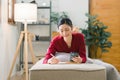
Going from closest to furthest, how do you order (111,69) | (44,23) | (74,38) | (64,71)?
(64,71) < (111,69) < (74,38) < (44,23)

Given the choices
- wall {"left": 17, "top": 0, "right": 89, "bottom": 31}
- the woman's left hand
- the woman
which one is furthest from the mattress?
wall {"left": 17, "top": 0, "right": 89, "bottom": 31}

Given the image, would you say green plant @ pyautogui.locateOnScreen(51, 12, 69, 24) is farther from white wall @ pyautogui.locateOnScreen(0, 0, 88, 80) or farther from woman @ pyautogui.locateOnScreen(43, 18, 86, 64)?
woman @ pyautogui.locateOnScreen(43, 18, 86, 64)

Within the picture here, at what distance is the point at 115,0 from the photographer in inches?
217

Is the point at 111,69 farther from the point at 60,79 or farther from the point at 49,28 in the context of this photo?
the point at 49,28

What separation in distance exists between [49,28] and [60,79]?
154 inches

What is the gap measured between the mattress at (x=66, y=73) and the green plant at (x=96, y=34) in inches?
142

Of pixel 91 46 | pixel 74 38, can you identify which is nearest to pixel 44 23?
pixel 91 46

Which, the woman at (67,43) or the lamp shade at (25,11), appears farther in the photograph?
the lamp shade at (25,11)

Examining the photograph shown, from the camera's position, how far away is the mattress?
1576 millimetres

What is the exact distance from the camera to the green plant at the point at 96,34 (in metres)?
5.19

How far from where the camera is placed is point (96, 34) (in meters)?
5.27

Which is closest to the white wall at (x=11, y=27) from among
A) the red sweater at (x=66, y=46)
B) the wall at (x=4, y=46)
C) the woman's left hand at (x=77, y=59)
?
the wall at (x=4, y=46)

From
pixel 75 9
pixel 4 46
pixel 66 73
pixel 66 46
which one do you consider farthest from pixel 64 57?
pixel 75 9

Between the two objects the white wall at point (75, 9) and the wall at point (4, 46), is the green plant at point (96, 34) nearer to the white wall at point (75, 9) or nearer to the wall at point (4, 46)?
the white wall at point (75, 9)
